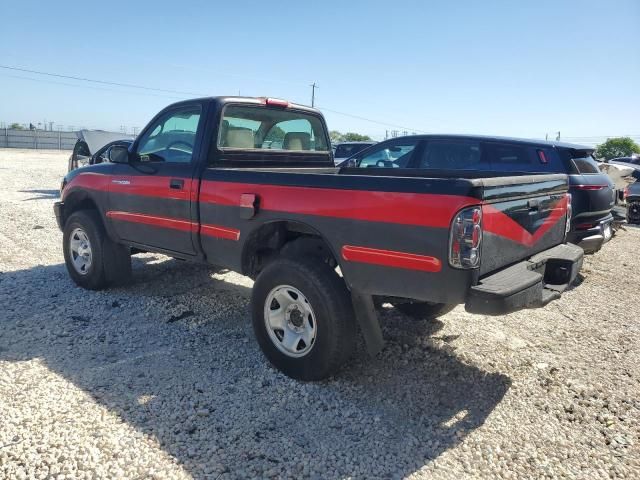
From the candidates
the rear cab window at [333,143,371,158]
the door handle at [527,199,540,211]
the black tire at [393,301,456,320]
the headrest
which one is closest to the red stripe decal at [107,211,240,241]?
the headrest

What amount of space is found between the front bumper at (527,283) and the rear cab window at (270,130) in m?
2.60

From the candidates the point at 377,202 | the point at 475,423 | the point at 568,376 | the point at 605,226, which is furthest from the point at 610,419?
the point at 605,226

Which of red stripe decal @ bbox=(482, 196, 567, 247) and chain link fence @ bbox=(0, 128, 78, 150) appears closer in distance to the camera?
red stripe decal @ bbox=(482, 196, 567, 247)

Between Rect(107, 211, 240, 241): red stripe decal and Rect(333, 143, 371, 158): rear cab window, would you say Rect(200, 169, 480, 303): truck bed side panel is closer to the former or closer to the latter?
Rect(107, 211, 240, 241): red stripe decal

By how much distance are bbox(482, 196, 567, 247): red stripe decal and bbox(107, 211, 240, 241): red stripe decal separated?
6.26 feet

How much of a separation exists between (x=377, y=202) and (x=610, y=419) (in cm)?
206

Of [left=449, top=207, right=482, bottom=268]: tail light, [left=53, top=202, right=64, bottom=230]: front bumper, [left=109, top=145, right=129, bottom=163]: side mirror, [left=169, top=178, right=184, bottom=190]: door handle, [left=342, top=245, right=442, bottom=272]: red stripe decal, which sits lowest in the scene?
[left=53, top=202, right=64, bottom=230]: front bumper

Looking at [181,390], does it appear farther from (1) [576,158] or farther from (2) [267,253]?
(1) [576,158]

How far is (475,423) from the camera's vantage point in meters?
3.11

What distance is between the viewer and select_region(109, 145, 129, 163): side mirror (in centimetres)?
487

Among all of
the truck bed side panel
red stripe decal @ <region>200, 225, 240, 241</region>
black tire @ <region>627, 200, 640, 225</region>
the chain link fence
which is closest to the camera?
the truck bed side panel

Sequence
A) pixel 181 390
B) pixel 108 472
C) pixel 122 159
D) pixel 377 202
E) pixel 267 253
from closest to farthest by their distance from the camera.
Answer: pixel 108 472 → pixel 377 202 → pixel 181 390 → pixel 267 253 → pixel 122 159

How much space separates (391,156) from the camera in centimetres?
785

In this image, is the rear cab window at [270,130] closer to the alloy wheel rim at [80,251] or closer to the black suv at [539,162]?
the black suv at [539,162]
